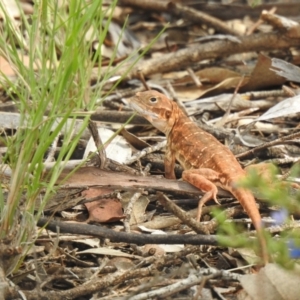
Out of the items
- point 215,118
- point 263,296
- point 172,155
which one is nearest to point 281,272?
point 263,296

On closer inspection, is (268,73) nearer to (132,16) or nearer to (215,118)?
(215,118)

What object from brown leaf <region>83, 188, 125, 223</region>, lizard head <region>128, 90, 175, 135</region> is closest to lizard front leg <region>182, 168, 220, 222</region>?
brown leaf <region>83, 188, 125, 223</region>

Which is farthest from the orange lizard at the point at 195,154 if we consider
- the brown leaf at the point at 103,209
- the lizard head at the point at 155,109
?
the brown leaf at the point at 103,209

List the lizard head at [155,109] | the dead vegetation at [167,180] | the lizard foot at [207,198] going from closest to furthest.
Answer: the dead vegetation at [167,180]
the lizard foot at [207,198]
the lizard head at [155,109]

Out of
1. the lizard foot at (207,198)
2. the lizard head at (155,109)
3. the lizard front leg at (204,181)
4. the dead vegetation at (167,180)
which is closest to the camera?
the dead vegetation at (167,180)

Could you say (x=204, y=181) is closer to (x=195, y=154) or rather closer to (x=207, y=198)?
(x=207, y=198)

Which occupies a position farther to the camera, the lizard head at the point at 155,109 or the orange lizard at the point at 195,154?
the lizard head at the point at 155,109

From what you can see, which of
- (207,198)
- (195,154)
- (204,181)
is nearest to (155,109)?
(195,154)

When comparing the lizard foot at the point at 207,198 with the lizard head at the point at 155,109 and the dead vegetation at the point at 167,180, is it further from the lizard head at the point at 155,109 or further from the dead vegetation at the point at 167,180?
the lizard head at the point at 155,109
